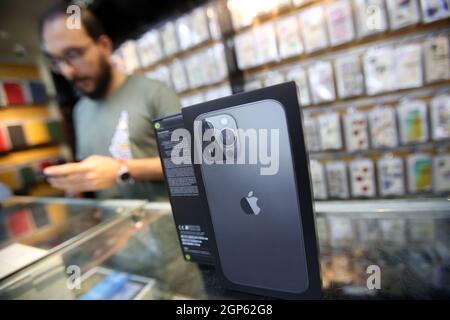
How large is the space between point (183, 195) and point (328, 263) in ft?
0.97

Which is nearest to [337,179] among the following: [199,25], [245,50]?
[245,50]

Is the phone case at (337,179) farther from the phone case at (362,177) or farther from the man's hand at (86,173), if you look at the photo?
Result: the man's hand at (86,173)

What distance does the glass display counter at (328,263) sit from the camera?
1.36 ft

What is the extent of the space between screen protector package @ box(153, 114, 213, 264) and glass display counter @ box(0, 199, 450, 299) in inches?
2.4

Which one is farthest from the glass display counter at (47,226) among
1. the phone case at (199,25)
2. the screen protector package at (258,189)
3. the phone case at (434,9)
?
the phone case at (434,9)

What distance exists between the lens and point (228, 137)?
14.4 inches

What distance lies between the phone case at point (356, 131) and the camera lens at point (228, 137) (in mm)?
1436

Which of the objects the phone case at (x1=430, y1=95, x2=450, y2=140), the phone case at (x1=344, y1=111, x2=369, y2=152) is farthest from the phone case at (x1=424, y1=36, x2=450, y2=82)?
the phone case at (x1=344, y1=111, x2=369, y2=152)

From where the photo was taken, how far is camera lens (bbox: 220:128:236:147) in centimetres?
36

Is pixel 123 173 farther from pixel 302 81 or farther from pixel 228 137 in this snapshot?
pixel 302 81

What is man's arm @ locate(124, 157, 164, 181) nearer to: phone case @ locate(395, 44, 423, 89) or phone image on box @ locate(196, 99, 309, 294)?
phone image on box @ locate(196, 99, 309, 294)

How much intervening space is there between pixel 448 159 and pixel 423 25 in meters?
0.73
